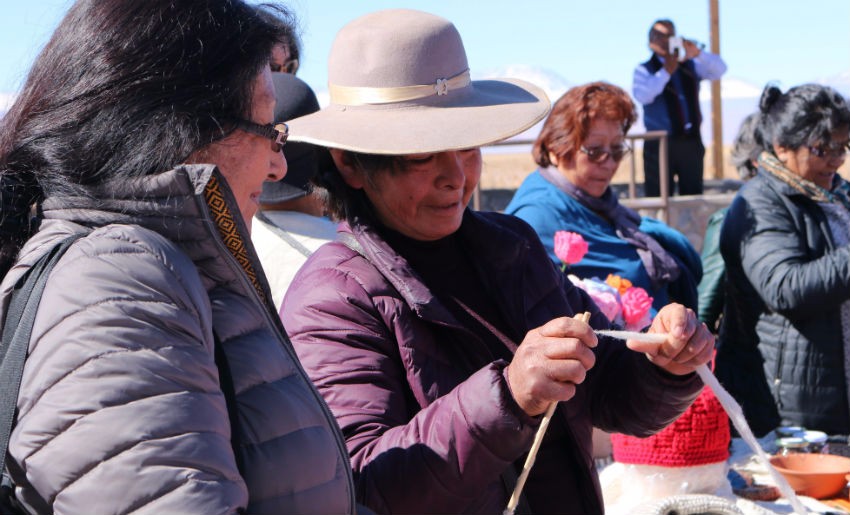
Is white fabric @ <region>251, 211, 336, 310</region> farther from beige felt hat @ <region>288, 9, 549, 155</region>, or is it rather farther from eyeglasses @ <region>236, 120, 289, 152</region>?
eyeglasses @ <region>236, 120, 289, 152</region>

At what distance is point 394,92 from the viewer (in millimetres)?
2027

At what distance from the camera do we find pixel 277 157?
4.92 feet

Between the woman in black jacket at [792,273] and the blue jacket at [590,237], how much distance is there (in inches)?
10.3

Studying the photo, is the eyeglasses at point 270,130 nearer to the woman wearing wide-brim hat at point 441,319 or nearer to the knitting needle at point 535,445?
the woman wearing wide-brim hat at point 441,319

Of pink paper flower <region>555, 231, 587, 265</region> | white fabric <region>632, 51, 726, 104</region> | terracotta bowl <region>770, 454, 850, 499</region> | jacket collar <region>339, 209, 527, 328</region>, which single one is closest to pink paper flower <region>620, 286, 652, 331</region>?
pink paper flower <region>555, 231, 587, 265</region>

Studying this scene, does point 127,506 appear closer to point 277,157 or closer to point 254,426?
point 254,426

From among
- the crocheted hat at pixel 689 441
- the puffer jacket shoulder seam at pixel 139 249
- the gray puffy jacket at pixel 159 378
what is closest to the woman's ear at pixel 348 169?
the gray puffy jacket at pixel 159 378

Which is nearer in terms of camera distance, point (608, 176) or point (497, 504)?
point (497, 504)

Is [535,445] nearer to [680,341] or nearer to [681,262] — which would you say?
[680,341]

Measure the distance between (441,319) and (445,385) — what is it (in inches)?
4.9

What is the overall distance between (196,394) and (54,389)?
150 millimetres

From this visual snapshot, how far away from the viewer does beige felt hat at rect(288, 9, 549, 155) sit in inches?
77.4

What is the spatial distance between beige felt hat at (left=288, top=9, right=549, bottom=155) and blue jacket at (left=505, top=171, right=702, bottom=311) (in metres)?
1.81

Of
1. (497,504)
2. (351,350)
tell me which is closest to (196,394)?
(351,350)
